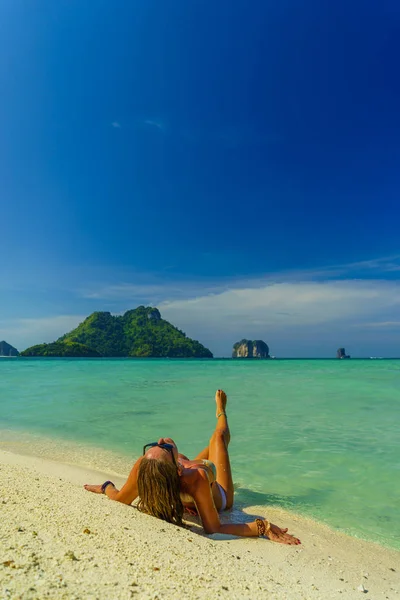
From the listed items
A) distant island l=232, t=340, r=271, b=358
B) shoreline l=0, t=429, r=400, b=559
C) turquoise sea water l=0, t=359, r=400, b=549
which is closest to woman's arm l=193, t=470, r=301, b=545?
shoreline l=0, t=429, r=400, b=559

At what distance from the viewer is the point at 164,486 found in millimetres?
3217

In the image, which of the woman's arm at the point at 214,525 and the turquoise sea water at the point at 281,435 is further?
the turquoise sea water at the point at 281,435

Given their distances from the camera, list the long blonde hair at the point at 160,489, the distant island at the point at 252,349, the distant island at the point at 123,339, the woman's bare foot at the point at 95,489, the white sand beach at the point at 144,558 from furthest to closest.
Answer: the distant island at the point at 252,349 → the distant island at the point at 123,339 → the woman's bare foot at the point at 95,489 → the long blonde hair at the point at 160,489 → the white sand beach at the point at 144,558

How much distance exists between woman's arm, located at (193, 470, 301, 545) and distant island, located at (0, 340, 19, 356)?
155621 mm

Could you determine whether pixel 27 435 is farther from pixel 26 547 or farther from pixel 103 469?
pixel 26 547

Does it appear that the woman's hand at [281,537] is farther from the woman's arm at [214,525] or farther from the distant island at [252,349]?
the distant island at [252,349]

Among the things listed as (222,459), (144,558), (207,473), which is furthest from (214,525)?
(144,558)

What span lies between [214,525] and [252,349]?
144 metres

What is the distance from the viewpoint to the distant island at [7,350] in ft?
472

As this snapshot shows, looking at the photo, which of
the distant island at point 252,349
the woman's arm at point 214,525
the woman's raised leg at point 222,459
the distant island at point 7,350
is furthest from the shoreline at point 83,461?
the distant island at point 7,350

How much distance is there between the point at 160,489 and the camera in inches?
127

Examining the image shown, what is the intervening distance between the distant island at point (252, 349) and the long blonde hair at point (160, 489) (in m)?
143

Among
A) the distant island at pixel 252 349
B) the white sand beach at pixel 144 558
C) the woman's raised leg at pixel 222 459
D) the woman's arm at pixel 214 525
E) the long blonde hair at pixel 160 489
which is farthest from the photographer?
the distant island at pixel 252 349

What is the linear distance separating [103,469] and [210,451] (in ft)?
6.82
